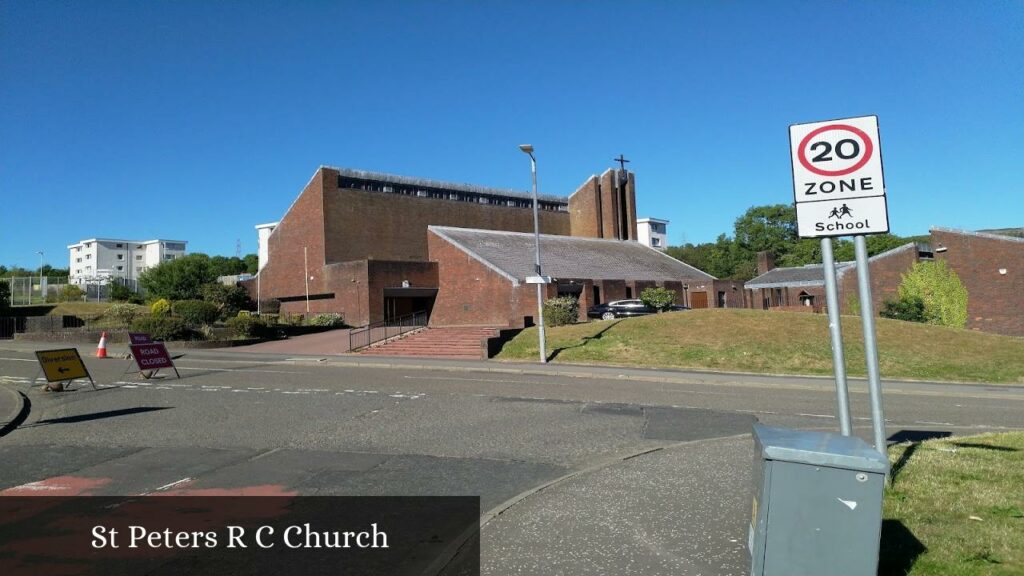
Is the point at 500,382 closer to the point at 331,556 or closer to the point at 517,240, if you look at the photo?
the point at 331,556

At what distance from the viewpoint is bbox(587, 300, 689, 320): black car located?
38.1 m

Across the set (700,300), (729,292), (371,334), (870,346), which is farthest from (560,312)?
(729,292)

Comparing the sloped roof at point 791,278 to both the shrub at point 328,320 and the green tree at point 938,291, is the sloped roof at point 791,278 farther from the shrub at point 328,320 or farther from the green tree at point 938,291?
the shrub at point 328,320

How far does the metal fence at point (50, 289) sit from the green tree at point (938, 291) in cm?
6056

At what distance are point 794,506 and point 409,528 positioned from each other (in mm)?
3465

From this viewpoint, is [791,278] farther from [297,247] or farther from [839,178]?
[839,178]

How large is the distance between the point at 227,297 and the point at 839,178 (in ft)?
151

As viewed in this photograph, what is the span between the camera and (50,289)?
6184 centimetres

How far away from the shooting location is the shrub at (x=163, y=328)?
31969 mm

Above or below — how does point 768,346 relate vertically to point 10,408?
below

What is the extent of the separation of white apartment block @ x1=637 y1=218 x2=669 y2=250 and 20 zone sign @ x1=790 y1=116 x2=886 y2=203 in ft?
412

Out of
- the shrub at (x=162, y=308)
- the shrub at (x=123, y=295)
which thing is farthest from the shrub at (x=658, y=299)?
the shrub at (x=123, y=295)

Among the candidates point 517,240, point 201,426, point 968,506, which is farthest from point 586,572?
point 517,240

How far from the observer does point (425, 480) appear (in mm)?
7465
